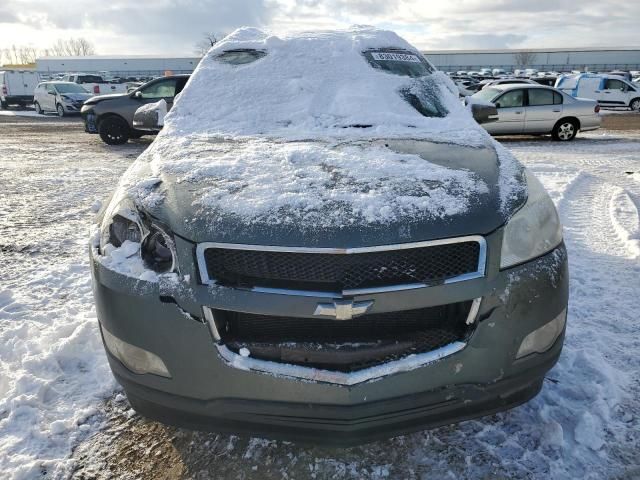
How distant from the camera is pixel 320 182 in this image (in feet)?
6.95

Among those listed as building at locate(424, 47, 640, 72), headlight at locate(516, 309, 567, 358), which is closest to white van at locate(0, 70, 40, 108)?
headlight at locate(516, 309, 567, 358)

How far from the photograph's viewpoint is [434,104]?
342 centimetres

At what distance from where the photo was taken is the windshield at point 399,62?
143 inches

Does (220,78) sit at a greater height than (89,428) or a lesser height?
greater

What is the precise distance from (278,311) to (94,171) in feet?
26.7

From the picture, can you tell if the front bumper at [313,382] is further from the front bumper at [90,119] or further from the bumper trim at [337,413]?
the front bumper at [90,119]

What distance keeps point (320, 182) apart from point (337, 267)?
50 centimetres

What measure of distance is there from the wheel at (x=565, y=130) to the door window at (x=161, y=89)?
9.67 meters

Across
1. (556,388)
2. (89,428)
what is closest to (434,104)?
(556,388)

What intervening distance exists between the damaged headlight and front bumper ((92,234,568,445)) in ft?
0.31

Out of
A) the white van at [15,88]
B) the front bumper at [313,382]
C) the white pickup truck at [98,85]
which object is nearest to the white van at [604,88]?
the white pickup truck at [98,85]

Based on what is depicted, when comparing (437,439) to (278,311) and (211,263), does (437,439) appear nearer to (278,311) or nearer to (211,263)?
(278,311)

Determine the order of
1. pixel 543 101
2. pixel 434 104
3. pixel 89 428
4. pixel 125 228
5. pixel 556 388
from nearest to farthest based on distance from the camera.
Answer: pixel 125 228, pixel 89 428, pixel 556 388, pixel 434 104, pixel 543 101

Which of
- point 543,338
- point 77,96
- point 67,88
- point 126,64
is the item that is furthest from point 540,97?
point 126,64
